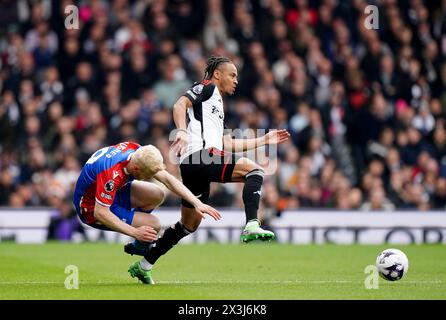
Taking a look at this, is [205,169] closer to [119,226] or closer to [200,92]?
[200,92]

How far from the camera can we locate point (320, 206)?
20078 mm

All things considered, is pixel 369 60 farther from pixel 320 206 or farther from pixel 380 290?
pixel 380 290

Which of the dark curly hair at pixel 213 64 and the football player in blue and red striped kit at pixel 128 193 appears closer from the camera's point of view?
the football player in blue and red striped kit at pixel 128 193

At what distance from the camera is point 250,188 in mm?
10539

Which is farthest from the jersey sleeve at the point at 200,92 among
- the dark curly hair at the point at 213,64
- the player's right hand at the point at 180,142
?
the player's right hand at the point at 180,142

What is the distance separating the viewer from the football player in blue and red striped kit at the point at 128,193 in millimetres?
10336

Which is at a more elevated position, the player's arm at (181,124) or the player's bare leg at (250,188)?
the player's arm at (181,124)

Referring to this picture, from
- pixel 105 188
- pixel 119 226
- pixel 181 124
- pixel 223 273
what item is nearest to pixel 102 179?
pixel 105 188

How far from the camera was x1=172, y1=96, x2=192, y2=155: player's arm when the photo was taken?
1016cm

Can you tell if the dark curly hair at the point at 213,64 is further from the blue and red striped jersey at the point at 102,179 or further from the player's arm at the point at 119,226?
the player's arm at the point at 119,226

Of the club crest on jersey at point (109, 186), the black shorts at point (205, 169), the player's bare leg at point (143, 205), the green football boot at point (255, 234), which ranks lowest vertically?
the green football boot at point (255, 234)

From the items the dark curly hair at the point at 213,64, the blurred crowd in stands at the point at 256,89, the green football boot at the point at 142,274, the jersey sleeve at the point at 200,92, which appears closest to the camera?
the jersey sleeve at the point at 200,92

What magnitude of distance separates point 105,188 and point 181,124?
1.00 metres
